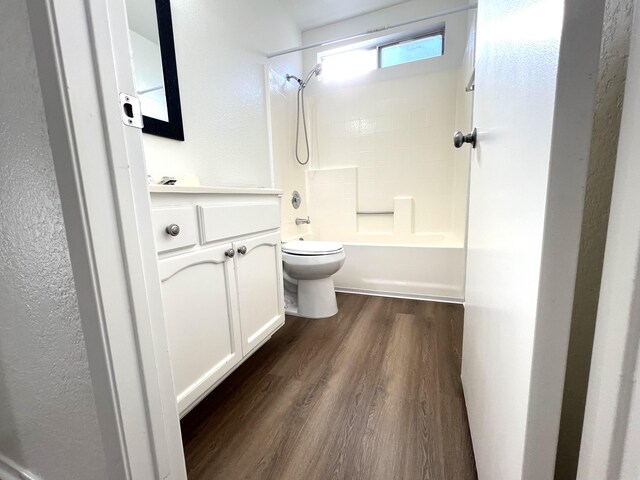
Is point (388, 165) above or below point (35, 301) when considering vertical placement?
above

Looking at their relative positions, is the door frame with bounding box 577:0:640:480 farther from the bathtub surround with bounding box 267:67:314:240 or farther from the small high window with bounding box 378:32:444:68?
the small high window with bounding box 378:32:444:68

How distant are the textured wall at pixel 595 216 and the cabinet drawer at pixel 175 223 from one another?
863 millimetres

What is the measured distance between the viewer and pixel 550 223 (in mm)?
361

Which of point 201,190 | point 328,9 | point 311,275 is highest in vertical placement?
point 328,9

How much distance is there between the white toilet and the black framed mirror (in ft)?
2.84

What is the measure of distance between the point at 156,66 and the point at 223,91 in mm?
446

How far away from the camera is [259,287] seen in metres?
1.20

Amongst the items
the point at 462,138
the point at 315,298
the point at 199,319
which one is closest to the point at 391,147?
the point at 315,298

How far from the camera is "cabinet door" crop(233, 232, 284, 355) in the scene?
43.1 inches

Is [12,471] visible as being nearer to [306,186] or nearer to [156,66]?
[156,66]

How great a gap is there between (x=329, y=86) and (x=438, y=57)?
0.93m

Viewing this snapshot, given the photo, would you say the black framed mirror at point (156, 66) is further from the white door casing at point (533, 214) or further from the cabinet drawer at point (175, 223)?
the white door casing at point (533, 214)

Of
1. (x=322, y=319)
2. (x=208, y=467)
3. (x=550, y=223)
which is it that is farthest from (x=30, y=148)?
(x=322, y=319)

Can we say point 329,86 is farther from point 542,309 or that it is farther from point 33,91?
point 542,309
